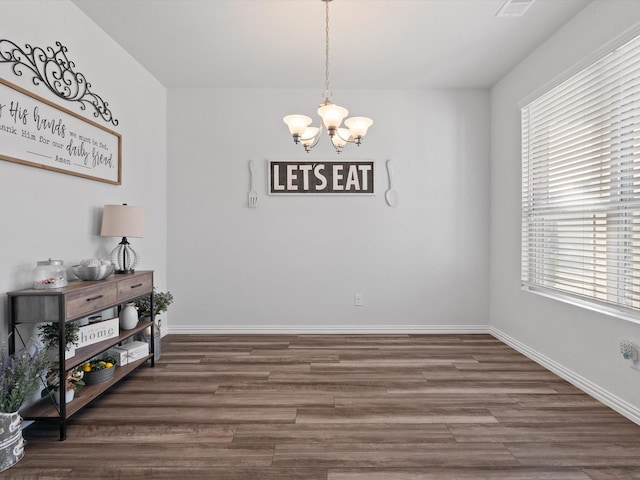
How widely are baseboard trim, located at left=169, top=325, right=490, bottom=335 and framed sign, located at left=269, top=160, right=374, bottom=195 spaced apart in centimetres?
146

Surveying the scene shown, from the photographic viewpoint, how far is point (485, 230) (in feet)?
13.5

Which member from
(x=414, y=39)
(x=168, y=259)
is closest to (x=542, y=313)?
(x=414, y=39)

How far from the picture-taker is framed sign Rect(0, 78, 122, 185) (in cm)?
207

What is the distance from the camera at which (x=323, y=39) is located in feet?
9.96

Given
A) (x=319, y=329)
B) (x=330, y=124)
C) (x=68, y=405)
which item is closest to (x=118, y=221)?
(x=68, y=405)

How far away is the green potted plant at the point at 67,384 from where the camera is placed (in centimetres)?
204

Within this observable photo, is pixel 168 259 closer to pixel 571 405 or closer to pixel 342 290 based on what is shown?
pixel 342 290

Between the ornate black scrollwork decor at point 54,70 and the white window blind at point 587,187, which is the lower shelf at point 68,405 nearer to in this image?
the ornate black scrollwork decor at point 54,70

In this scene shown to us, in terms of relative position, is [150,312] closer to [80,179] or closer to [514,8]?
[80,179]

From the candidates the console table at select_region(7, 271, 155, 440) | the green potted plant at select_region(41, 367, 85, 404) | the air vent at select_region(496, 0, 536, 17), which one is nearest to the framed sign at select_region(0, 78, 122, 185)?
the console table at select_region(7, 271, 155, 440)

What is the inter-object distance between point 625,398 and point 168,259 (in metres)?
3.99

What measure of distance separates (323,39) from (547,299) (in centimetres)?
277

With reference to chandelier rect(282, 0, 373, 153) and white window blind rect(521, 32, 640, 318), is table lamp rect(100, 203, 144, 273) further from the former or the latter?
white window blind rect(521, 32, 640, 318)

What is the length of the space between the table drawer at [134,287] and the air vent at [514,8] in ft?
10.6
